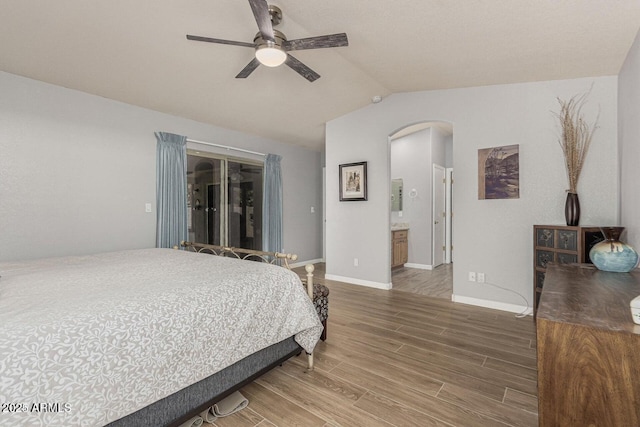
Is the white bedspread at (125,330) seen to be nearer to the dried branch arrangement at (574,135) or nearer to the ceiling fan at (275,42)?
the ceiling fan at (275,42)

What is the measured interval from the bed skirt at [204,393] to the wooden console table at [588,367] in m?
1.44

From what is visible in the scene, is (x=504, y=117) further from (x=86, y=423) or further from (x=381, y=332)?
(x=86, y=423)

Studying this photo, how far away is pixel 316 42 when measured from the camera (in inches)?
81.7

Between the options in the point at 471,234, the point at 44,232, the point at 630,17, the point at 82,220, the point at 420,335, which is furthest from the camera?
the point at 471,234

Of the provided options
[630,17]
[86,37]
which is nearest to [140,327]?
[86,37]

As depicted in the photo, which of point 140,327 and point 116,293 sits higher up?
point 116,293

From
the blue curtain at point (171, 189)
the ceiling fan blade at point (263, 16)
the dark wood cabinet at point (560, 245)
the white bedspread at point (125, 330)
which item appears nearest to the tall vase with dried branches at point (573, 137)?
the dark wood cabinet at point (560, 245)

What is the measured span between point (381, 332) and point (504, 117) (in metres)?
2.81

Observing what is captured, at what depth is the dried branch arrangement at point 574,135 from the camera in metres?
2.92

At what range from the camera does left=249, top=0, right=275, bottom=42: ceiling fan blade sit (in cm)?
172

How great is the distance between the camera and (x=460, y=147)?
368 cm

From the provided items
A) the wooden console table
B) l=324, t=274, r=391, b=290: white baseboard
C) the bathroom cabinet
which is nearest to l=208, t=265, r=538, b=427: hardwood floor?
the wooden console table

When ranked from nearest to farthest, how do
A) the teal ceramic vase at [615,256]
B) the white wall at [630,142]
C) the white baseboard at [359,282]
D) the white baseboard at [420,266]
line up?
1. the teal ceramic vase at [615,256]
2. the white wall at [630,142]
3. the white baseboard at [359,282]
4. the white baseboard at [420,266]

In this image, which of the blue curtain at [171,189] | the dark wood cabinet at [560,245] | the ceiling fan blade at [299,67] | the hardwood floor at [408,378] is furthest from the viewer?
the blue curtain at [171,189]
